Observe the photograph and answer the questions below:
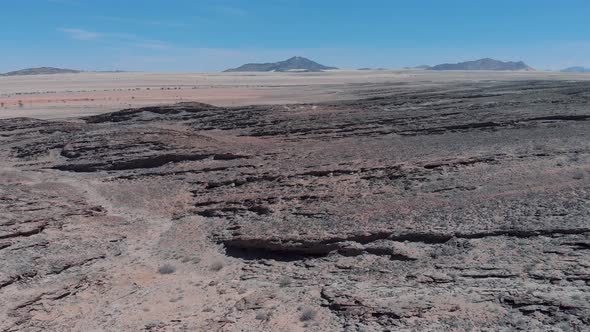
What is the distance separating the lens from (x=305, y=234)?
40.2ft

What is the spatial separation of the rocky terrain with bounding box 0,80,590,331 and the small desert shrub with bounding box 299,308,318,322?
35 mm

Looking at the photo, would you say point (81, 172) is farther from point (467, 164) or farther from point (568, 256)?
point (568, 256)

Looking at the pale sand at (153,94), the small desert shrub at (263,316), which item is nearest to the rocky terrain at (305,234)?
the small desert shrub at (263,316)

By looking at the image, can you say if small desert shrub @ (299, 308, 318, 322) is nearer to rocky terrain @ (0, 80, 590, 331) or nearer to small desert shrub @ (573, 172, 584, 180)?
rocky terrain @ (0, 80, 590, 331)

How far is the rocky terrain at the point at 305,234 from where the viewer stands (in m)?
8.84

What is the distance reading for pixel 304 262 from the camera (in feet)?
37.0

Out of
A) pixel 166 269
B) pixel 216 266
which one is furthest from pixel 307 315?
pixel 166 269

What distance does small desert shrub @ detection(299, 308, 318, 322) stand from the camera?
8750mm

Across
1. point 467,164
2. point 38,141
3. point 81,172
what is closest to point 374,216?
point 467,164

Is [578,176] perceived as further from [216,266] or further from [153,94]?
[153,94]

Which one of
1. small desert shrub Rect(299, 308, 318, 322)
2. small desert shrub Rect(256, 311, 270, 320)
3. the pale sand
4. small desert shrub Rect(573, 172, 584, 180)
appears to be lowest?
the pale sand

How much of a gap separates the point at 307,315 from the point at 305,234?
356 centimetres

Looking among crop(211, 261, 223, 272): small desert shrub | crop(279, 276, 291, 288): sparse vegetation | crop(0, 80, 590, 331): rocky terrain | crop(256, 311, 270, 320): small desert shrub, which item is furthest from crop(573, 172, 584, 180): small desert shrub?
crop(256, 311, 270, 320): small desert shrub

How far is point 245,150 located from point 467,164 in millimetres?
8519
